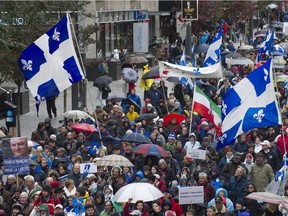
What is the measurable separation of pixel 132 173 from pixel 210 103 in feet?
13.5

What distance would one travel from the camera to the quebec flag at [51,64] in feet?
64.0

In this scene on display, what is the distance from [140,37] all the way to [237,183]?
34.0 m

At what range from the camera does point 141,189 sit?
16.5 meters

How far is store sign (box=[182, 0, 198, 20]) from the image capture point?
36.5 meters

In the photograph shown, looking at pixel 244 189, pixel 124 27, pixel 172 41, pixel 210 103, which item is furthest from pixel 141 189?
pixel 172 41

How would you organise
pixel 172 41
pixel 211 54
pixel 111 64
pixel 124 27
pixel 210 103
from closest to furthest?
pixel 210 103 → pixel 211 54 → pixel 111 64 → pixel 124 27 → pixel 172 41

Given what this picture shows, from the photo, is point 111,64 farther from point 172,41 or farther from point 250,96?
point 250,96

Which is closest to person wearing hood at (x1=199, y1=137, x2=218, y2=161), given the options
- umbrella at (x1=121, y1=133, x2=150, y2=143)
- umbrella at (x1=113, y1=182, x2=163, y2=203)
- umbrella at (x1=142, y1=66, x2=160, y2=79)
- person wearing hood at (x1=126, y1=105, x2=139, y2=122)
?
umbrella at (x1=121, y1=133, x2=150, y2=143)

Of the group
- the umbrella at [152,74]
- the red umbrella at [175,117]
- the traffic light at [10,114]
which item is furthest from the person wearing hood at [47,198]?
the umbrella at [152,74]

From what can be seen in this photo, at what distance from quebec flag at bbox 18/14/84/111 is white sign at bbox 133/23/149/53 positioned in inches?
1255

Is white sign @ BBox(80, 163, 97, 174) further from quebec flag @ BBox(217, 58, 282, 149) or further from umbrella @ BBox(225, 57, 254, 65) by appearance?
umbrella @ BBox(225, 57, 254, 65)

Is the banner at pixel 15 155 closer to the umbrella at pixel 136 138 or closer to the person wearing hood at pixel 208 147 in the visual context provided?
the umbrella at pixel 136 138

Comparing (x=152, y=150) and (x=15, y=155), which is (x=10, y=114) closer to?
(x=152, y=150)

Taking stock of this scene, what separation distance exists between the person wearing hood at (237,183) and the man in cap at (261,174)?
0.46 meters
